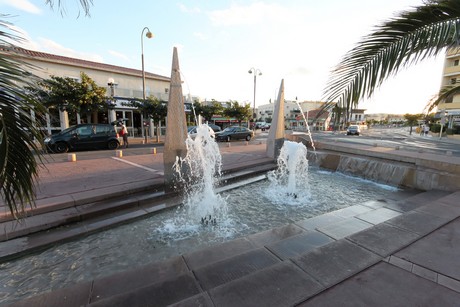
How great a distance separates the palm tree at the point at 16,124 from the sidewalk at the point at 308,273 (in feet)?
4.37

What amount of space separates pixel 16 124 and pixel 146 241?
Result: 293cm

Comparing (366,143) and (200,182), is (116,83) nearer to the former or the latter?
(200,182)

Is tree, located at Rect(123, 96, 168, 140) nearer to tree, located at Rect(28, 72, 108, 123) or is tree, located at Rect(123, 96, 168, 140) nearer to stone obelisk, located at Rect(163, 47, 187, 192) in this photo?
tree, located at Rect(28, 72, 108, 123)

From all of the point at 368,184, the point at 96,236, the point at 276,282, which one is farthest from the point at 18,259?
the point at 368,184

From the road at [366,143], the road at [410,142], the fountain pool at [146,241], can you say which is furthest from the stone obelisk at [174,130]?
the road at [410,142]

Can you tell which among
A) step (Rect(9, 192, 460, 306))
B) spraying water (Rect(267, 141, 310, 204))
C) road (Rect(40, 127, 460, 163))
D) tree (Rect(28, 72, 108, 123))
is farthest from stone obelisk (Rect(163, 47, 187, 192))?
tree (Rect(28, 72, 108, 123))

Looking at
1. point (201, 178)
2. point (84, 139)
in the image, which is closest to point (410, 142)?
point (201, 178)

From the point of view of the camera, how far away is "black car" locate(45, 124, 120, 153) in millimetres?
13203

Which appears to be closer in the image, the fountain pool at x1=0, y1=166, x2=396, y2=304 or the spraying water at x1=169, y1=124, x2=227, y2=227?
the fountain pool at x1=0, y1=166, x2=396, y2=304

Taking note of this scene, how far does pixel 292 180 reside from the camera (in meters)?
6.71

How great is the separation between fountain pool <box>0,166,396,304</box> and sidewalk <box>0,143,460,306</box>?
2.41ft

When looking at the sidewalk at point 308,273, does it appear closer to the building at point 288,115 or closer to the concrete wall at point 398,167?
the concrete wall at point 398,167

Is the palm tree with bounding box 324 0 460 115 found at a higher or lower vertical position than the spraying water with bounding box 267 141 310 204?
higher

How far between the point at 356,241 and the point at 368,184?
5.43m
